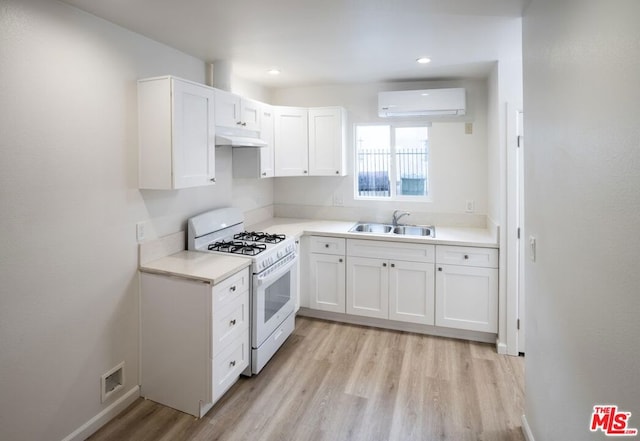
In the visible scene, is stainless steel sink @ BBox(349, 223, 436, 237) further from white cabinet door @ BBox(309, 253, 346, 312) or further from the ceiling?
the ceiling

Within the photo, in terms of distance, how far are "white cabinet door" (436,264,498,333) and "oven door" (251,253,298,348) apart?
4.40 ft

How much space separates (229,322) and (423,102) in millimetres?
2721

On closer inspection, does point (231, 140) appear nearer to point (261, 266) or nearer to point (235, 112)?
point (235, 112)

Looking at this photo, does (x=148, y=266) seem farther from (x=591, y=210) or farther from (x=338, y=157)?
(x=591, y=210)

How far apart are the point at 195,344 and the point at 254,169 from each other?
1735 mm

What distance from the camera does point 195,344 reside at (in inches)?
87.0

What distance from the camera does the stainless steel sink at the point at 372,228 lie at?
3.73 meters

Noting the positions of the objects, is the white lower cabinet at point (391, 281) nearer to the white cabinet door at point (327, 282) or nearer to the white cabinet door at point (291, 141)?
the white cabinet door at point (327, 282)

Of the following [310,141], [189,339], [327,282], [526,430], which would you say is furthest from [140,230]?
[526,430]

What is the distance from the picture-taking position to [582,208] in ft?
4.17

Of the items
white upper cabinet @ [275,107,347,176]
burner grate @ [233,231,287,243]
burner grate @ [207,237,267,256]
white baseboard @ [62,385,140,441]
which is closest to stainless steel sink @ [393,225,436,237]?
white upper cabinet @ [275,107,347,176]

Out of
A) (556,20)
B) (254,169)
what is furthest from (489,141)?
(254,169)

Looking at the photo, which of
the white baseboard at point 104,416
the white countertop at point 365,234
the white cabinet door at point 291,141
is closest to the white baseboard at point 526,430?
the white countertop at point 365,234

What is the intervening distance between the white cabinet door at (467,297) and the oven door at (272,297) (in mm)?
1340
